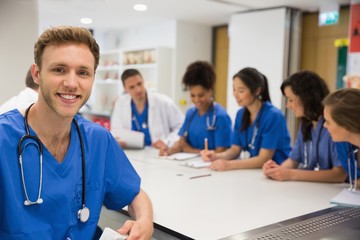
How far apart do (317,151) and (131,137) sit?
58.2 inches

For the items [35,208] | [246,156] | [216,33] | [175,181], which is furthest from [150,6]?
[35,208]

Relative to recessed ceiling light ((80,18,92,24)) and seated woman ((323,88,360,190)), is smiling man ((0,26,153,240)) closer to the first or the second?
seated woman ((323,88,360,190))

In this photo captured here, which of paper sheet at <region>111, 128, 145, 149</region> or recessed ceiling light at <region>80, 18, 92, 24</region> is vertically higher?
recessed ceiling light at <region>80, 18, 92, 24</region>

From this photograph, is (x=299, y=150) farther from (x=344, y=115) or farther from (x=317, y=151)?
(x=344, y=115)

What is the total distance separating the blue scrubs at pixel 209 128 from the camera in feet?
9.07

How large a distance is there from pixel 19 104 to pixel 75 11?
A: 3.07 m

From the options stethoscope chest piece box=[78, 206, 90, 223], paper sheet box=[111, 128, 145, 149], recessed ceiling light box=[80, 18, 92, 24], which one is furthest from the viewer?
recessed ceiling light box=[80, 18, 92, 24]

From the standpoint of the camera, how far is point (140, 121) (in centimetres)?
329

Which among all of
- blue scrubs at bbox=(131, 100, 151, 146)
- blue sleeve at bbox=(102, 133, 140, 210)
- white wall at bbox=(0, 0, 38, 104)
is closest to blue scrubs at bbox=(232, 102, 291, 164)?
blue scrubs at bbox=(131, 100, 151, 146)

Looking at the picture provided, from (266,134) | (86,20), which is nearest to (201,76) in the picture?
(266,134)

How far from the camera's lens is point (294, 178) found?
6.78 ft

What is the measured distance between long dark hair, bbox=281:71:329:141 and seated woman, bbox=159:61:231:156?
0.72m

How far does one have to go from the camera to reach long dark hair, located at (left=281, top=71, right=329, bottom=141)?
208 cm

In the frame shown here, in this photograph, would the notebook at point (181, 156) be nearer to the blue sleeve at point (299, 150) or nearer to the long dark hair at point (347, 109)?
the blue sleeve at point (299, 150)
